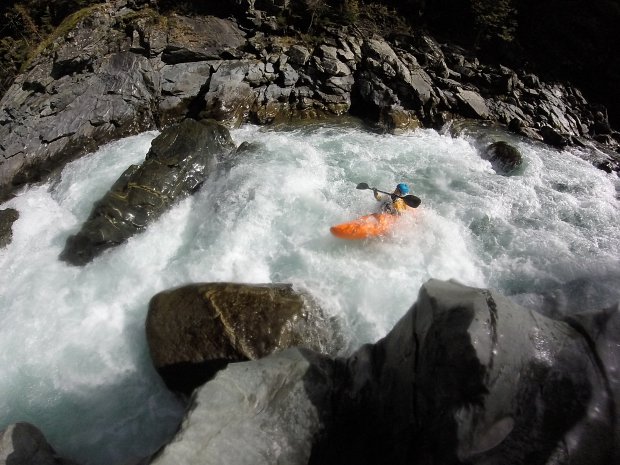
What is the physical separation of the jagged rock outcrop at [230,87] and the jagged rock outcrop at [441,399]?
29.0 feet

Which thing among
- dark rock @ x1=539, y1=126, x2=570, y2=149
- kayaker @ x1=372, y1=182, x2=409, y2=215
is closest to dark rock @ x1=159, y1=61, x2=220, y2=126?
kayaker @ x1=372, y1=182, x2=409, y2=215

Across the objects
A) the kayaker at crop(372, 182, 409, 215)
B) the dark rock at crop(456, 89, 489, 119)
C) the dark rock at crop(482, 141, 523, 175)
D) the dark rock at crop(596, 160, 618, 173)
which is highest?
the dark rock at crop(456, 89, 489, 119)

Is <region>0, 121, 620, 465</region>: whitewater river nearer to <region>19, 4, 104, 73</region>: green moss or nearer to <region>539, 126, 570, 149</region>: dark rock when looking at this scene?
<region>539, 126, 570, 149</region>: dark rock

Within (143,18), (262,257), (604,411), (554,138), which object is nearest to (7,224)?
(262,257)

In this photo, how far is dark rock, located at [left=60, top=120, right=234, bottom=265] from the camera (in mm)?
7004

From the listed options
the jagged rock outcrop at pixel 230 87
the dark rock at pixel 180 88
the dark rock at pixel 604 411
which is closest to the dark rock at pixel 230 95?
the jagged rock outcrop at pixel 230 87

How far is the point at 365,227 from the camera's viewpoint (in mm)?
6695

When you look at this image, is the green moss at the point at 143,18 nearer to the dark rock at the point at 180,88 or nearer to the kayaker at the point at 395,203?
the dark rock at the point at 180,88

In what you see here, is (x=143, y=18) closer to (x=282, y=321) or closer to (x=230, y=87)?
(x=230, y=87)

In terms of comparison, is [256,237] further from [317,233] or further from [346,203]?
[346,203]

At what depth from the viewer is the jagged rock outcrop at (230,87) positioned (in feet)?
32.2

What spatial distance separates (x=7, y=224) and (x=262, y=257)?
563cm

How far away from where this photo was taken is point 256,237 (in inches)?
274

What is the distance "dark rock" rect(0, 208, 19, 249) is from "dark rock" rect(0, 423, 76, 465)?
5.02 metres
